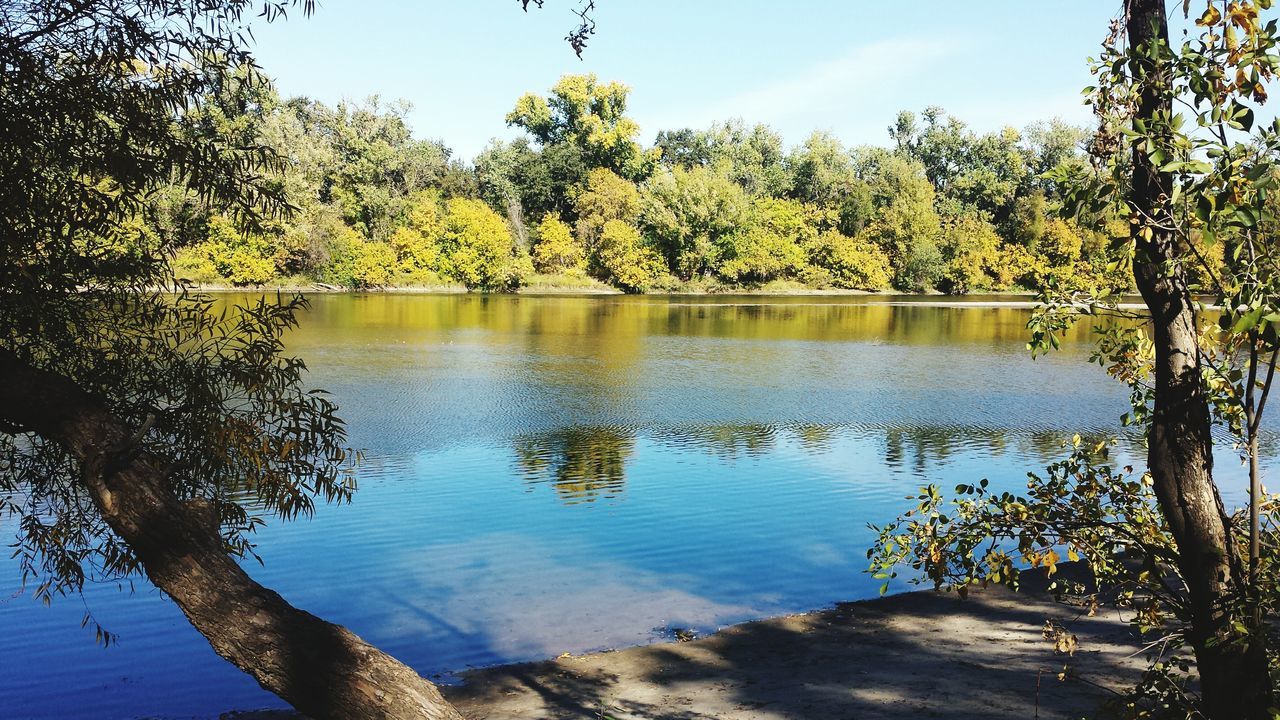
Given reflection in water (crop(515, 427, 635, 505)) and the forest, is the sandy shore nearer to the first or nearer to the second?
reflection in water (crop(515, 427, 635, 505))

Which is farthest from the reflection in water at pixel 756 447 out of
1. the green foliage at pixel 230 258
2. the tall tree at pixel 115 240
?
the green foliage at pixel 230 258

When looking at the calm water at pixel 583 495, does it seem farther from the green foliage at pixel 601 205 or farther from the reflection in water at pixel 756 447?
the green foliage at pixel 601 205

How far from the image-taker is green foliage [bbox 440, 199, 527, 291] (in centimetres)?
6178

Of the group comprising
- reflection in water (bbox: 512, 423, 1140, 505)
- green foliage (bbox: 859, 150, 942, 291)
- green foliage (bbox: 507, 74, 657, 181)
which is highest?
green foliage (bbox: 507, 74, 657, 181)

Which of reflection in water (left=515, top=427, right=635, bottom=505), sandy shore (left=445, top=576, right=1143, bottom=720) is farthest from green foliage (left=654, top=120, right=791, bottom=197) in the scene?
sandy shore (left=445, top=576, right=1143, bottom=720)

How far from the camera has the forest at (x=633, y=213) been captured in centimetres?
6153

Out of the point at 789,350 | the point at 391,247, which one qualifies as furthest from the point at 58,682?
the point at 391,247

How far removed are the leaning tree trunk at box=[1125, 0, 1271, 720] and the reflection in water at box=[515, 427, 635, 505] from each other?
9.37 m

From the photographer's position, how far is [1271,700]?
10.0 feet

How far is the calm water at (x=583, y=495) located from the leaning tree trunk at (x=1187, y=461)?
5.21 meters

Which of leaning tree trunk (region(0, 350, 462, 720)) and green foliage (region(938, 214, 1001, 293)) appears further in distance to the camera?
green foliage (region(938, 214, 1001, 293))

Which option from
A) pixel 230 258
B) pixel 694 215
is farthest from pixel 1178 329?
pixel 694 215

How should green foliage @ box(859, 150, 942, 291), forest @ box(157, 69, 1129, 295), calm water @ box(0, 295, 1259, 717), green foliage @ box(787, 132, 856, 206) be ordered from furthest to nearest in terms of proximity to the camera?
green foliage @ box(787, 132, 856, 206) < green foliage @ box(859, 150, 942, 291) < forest @ box(157, 69, 1129, 295) < calm water @ box(0, 295, 1259, 717)

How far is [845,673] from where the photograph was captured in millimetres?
6625
